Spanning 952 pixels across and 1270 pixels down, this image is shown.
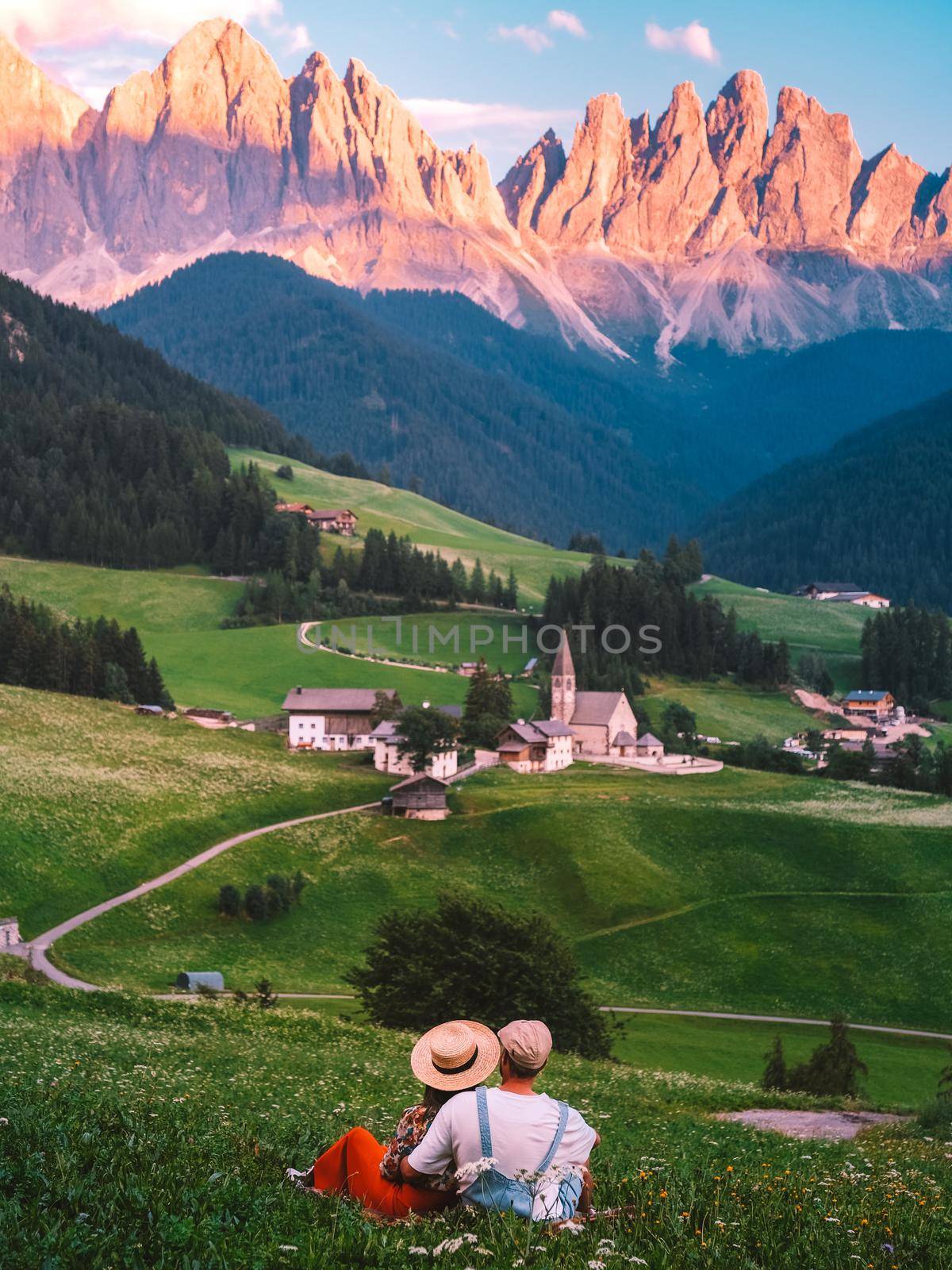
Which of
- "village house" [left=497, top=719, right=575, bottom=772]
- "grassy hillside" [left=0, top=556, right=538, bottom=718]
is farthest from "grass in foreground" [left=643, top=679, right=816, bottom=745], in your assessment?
"village house" [left=497, top=719, right=575, bottom=772]

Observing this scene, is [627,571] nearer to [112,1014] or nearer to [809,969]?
[809,969]

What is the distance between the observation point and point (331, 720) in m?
113

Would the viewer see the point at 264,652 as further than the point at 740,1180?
Yes

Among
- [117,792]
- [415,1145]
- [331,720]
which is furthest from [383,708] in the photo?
[415,1145]

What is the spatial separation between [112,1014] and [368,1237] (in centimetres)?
2358

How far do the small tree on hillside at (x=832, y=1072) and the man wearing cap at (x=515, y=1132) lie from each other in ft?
85.0

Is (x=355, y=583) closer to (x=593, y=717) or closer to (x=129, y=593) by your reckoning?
(x=129, y=593)

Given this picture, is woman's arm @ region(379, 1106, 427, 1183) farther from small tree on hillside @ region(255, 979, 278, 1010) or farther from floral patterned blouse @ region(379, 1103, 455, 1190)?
small tree on hillside @ region(255, 979, 278, 1010)

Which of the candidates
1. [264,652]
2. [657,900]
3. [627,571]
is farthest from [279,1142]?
[627,571]

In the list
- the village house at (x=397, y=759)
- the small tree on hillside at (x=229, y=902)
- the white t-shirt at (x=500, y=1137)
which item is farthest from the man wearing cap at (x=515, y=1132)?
the village house at (x=397, y=759)

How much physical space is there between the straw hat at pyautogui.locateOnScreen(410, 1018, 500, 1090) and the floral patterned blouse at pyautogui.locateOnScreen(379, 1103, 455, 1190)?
38cm

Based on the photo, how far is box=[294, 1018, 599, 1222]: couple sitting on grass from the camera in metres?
10.6

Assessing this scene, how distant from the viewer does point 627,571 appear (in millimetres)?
176125

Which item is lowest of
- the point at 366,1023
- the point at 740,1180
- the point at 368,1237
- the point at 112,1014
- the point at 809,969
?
the point at 809,969
